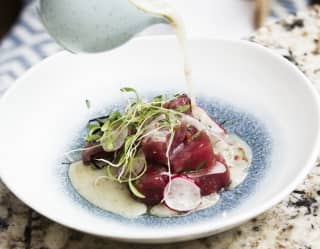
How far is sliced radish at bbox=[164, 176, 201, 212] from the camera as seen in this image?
3.69 ft

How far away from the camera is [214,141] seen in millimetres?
1260

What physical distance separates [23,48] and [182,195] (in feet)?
4.72

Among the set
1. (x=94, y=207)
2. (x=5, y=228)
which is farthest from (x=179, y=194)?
(x=5, y=228)

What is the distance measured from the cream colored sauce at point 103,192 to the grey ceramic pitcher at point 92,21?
240 millimetres

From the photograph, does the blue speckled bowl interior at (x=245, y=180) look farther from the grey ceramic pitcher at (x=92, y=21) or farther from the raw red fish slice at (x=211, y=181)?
the grey ceramic pitcher at (x=92, y=21)

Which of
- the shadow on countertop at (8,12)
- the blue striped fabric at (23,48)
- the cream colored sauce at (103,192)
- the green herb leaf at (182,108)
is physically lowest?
the shadow on countertop at (8,12)

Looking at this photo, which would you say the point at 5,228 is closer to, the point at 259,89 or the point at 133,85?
the point at 133,85

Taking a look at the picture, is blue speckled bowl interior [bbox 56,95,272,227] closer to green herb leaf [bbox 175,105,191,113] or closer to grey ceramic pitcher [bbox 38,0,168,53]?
green herb leaf [bbox 175,105,191,113]

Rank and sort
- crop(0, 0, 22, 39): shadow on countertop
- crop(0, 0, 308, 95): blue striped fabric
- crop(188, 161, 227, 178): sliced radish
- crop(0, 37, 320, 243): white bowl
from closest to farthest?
crop(0, 37, 320, 243): white bowl < crop(188, 161, 227, 178): sliced radish < crop(0, 0, 308, 95): blue striped fabric < crop(0, 0, 22, 39): shadow on countertop

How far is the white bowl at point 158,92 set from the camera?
3.47 feet

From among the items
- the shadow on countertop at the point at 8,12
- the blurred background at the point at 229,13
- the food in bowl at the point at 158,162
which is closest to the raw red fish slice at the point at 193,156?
the food in bowl at the point at 158,162

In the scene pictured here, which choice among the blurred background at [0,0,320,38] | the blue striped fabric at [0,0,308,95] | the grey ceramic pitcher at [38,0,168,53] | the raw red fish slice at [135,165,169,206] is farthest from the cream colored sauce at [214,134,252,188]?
the blurred background at [0,0,320,38]

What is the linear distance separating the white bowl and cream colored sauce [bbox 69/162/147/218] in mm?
19

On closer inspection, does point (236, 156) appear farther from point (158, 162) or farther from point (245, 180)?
point (158, 162)
